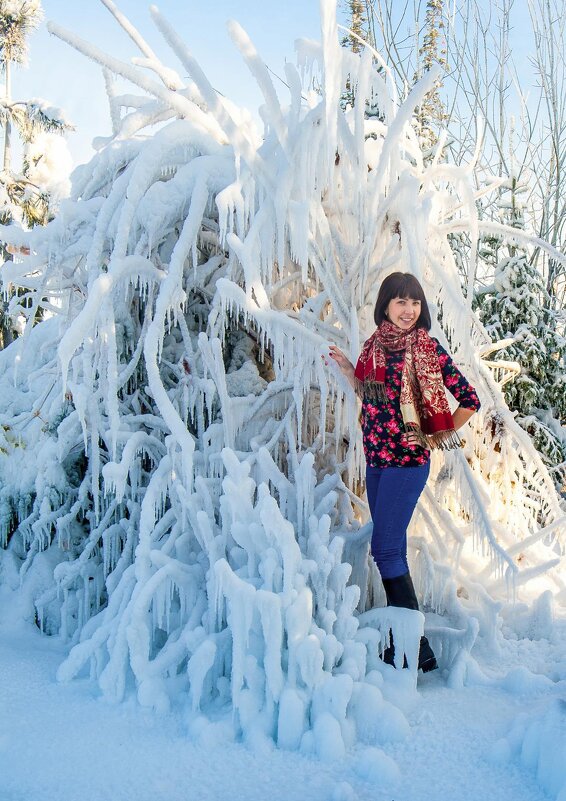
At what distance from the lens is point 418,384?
2.24 metres

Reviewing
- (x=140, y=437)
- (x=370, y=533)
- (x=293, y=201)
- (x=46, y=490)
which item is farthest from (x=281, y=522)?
(x=46, y=490)

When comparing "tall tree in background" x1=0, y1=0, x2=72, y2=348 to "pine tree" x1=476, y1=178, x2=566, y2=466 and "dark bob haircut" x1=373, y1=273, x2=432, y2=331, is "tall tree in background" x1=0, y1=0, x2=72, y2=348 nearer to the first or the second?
"pine tree" x1=476, y1=178, x2=566, y2=466

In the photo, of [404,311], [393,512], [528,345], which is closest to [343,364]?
[404,311]

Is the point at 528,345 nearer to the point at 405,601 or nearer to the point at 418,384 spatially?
the point at 418,384

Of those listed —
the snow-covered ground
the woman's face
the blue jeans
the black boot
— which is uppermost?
the woman's face

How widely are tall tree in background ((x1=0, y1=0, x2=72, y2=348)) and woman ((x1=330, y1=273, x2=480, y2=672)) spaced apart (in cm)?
881

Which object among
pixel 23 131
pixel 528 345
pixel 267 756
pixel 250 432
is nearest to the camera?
pixel 267 756

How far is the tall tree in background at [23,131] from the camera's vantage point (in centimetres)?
1186

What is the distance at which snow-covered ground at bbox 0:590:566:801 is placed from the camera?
168 cm

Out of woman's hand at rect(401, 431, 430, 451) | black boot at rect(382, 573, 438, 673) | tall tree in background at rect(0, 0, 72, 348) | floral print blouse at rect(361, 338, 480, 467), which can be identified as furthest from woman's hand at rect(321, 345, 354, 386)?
tall tree in background at rect(0, 0, 72, 348)

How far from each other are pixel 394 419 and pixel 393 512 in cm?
33

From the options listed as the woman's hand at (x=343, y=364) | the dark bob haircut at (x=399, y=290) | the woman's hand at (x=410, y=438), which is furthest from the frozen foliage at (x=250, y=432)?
the woman's hand at (x=410, y=438)

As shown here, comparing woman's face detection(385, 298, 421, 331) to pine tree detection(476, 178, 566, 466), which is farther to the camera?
pine tree detection(476, 178, 566, 466)

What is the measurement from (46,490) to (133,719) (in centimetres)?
137
